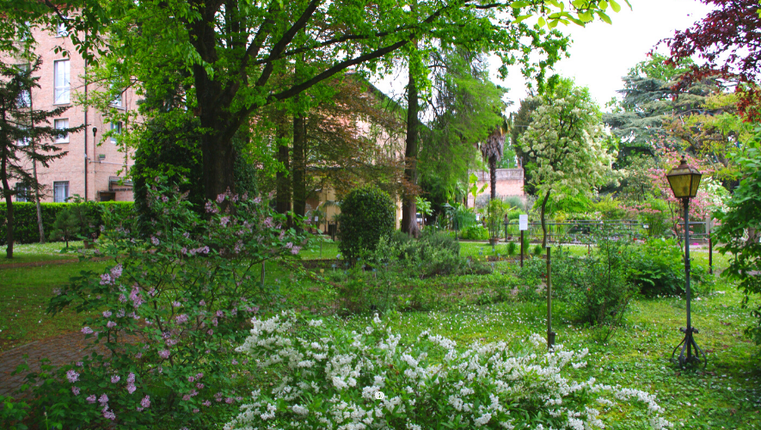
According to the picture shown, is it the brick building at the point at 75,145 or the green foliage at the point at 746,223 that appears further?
the brick building at the point at 75,145

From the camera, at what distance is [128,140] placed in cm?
1130

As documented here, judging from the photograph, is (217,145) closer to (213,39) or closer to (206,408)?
(213,39)

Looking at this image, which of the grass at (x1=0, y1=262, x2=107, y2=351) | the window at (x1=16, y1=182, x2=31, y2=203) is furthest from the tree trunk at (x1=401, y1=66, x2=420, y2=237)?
the window at (x1=16, y1=182, x2=31, y2=203)

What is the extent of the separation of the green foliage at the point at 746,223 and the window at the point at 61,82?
98.8 ft

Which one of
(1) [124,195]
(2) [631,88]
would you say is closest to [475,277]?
(1) [124,195]

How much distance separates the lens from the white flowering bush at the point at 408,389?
2029 mm

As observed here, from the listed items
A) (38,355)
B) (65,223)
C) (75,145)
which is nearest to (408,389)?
(38,355)

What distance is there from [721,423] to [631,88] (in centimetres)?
3776

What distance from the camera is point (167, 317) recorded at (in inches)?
118

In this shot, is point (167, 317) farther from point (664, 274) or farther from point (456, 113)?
point (456, 113)

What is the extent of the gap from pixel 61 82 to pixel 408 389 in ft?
99.6

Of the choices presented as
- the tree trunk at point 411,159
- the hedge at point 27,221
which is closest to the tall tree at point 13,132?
the hedge at point 27,221

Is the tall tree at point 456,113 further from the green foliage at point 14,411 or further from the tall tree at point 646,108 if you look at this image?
the tall tree at point 646,108

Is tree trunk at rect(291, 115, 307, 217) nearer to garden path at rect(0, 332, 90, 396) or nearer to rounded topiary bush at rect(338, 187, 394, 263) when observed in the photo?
rounded topiary bush at rect(338, 187, 394, 263)
